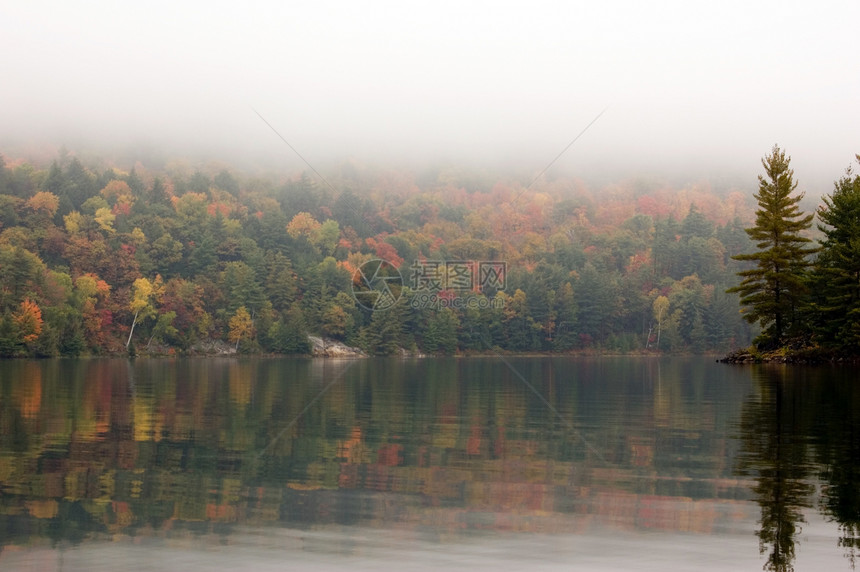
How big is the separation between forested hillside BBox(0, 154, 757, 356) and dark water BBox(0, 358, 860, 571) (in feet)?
306

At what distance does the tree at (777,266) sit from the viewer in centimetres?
7244

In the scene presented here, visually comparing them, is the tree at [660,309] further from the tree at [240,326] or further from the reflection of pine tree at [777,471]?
the reflection of pine tree at [777,471]

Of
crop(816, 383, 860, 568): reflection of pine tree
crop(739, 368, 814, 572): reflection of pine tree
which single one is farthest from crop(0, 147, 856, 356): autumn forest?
crop(816, 383, 860, 568): reflection of pine tree

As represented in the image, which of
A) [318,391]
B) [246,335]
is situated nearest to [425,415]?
[318,391]

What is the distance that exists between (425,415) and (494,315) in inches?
4869

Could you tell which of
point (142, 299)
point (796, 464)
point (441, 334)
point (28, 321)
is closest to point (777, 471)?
point (796, 464)

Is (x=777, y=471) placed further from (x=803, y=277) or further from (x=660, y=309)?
(x=660, y=309)

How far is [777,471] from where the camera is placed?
1720cm

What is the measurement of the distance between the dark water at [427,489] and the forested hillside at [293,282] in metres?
93.1

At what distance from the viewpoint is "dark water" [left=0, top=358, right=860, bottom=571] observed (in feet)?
38.0

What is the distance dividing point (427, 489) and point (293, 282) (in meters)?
137

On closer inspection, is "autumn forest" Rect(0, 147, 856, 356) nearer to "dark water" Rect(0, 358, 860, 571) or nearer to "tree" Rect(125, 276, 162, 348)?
"tree" Rect(125, 276, 162, 348)

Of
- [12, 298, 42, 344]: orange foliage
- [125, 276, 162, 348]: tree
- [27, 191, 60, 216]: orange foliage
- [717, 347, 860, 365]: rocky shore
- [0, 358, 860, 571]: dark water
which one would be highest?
[27, 191, 60, 216]: orange foliage

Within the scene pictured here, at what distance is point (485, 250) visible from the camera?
178250mm
